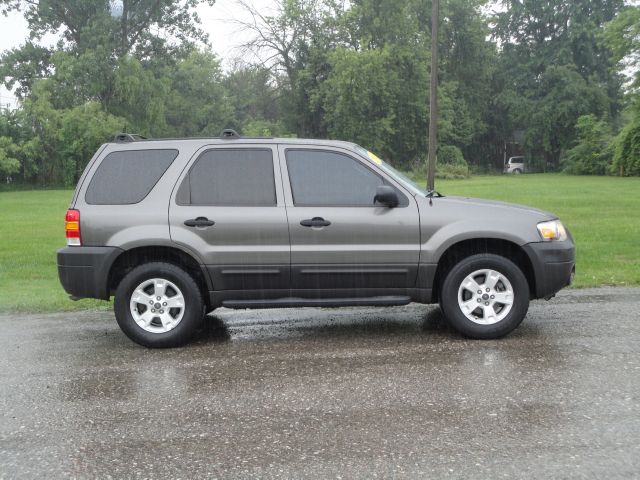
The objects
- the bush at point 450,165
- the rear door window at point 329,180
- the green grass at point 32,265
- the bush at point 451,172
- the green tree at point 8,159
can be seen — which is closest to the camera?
the rear door window at point 329,180

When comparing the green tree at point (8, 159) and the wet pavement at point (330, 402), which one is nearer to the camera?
the wet pavement at point (330, 402)

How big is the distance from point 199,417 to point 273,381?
0.86 metres

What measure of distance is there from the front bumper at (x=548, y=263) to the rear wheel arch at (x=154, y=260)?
3.00 m

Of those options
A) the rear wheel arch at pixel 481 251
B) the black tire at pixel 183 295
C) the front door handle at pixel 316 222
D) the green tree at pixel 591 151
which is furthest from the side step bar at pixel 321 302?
the green tree at pixel 591 151

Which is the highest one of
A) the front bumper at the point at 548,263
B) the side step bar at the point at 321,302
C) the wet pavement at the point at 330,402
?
the front bumper at the point at 548,263

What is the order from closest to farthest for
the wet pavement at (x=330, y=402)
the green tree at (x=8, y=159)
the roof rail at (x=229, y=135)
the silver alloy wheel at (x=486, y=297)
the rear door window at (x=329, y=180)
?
the wet pavement at (x=330, y=402) → the silver alloy wheel at (x=486, y=297) → the rear door window at (x=329, y=180) → the roof rail at (x=229, y=135) → the green tree at (x=8, y=159)

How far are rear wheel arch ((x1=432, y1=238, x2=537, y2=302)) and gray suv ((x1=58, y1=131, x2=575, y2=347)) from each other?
2cm

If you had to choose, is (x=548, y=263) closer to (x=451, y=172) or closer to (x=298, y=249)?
(x=298, y=249)

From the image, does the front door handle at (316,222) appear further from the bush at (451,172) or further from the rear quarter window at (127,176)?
the bush at (451,172)

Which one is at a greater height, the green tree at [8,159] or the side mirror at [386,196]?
the green tree at [8,159]

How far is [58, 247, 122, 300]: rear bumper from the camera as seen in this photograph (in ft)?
20.3

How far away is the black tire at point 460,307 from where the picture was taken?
6.17 meters

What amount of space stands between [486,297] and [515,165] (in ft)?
220

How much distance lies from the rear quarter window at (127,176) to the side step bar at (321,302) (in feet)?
4.36
